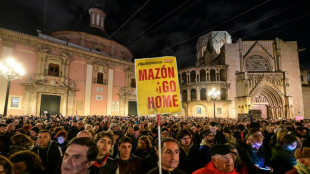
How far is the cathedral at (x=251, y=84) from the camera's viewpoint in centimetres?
2877

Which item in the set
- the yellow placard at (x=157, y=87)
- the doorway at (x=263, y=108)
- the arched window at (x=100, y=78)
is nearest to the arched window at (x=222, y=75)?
the doorway at (x=263, y=108)

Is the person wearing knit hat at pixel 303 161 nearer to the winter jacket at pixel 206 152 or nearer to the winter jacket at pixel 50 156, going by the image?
the winter jacket at pixel 206 152

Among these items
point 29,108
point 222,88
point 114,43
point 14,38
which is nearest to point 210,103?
point 222,88

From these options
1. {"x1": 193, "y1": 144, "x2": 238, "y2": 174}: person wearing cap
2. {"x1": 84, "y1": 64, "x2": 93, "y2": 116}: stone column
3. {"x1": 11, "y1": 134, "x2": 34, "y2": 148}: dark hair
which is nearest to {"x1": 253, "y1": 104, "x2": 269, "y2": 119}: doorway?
{"x1": 84, "y1": 64, "x2": 93, "y2": 116}: stone column

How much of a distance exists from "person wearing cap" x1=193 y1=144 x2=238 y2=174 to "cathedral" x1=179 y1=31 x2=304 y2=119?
93.6 ft

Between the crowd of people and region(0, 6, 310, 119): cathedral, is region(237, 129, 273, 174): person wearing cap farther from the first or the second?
region(0, 6, 310, 119): cathedral

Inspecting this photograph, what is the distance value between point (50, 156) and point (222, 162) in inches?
130

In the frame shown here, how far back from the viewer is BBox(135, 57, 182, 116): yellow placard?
2.83 m

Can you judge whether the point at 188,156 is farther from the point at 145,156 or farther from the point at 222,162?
the point at 222,162

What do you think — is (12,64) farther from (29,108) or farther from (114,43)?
(114,43)

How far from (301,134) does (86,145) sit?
757 centimetres

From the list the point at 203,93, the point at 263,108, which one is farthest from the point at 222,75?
the point at 263,108

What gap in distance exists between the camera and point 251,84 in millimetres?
29312

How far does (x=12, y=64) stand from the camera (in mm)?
9430
